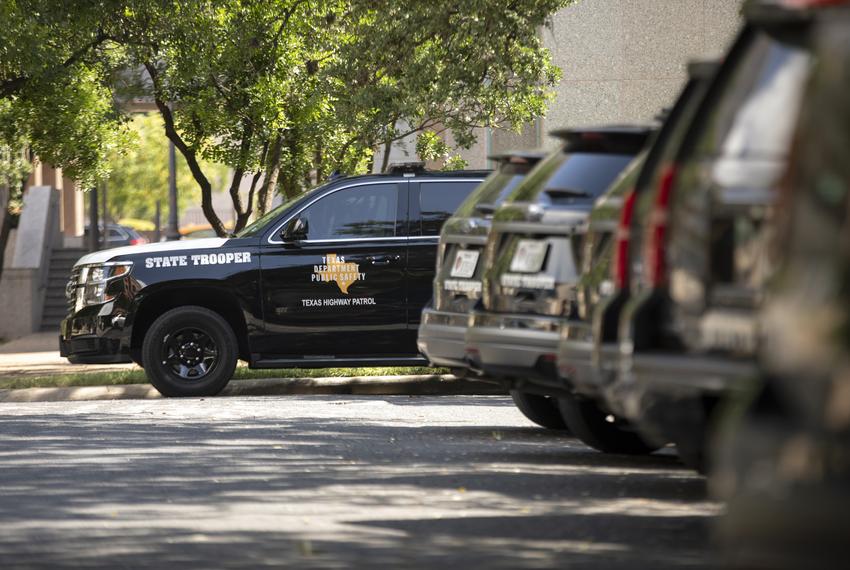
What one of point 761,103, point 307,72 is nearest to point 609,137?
point 761,103

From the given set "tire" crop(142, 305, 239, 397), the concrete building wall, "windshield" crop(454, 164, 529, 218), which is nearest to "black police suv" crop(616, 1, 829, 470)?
"windshield" crop(454, 164, 529, 218)

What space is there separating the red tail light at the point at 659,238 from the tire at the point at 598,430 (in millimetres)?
4653

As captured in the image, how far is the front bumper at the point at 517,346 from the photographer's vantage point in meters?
8.45

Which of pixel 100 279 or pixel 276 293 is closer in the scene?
pixel 100 279

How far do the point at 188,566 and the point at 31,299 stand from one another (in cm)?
2279

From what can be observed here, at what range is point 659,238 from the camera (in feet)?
17.2

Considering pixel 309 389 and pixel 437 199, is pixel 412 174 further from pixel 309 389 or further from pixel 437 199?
pixel 309 389

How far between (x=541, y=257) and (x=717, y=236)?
3.96m

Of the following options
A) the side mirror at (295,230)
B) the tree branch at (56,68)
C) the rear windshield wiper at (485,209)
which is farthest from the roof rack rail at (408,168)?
the tree branch at (56,68)

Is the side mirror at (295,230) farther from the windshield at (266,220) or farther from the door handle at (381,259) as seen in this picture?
the door handle at (381,259)

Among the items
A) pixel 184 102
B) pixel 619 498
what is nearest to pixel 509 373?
pixel 619 498

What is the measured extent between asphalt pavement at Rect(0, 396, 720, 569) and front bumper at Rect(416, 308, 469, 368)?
643 millimetres

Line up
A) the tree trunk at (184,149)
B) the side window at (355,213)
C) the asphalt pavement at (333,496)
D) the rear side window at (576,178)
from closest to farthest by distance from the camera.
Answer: the asphalt pavement at (333,496) → the rear side window at (576,178) → the side window at (355,213) → the tree trunk at (184,149)

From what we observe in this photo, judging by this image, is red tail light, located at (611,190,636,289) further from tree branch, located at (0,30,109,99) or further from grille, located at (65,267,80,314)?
tree branch, located at (0,30,109,99)
